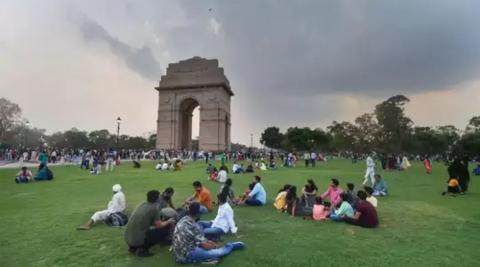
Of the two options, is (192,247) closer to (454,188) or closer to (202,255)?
(202,255)

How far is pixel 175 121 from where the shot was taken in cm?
5516

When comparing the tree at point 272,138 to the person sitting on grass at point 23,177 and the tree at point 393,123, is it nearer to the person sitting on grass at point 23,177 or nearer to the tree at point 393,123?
the tree at point 393,123

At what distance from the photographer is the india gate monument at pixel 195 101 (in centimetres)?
5344

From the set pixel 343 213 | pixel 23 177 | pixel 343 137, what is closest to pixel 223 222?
pixel 343 213

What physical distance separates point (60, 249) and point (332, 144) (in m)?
89.1

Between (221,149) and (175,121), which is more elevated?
(175,121)

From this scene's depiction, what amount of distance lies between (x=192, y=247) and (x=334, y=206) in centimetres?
545

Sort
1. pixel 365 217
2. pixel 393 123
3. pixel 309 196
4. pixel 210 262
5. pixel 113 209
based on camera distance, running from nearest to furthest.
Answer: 1. pixel 210 262
2. pixel 365 217
3. pixel 113 209
4. pixel 309 196
5. pixel 393 123

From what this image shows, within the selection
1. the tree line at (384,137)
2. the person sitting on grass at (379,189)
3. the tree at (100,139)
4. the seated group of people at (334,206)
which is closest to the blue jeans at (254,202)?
the seated group of people at (334,206)

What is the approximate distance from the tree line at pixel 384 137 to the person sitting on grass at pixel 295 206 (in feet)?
175

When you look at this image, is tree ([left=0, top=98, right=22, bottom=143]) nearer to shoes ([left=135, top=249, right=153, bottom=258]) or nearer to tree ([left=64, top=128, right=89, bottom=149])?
tree ([left=64, top=128, right=89, bottom=149])

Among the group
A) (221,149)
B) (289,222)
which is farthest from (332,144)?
(289,222)

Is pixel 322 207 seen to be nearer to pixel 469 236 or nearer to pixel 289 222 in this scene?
pixel 289 222

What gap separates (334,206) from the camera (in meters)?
10.0
